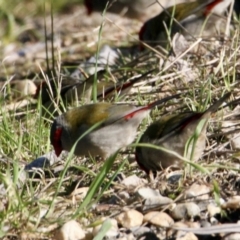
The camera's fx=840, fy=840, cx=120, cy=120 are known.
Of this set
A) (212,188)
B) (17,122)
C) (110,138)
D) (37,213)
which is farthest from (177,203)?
(17,122)

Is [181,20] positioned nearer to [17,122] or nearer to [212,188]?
[17,122]

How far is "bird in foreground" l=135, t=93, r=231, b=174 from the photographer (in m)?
4.63

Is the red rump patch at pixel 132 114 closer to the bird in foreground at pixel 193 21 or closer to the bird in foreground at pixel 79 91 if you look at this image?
the bird in foreground at pixel 79 91

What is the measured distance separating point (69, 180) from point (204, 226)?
40.7 inches

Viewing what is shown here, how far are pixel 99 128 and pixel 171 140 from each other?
31.7 inches

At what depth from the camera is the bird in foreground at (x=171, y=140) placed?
4.63 m

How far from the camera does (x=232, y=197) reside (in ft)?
13.8

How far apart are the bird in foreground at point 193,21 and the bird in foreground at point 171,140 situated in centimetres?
282

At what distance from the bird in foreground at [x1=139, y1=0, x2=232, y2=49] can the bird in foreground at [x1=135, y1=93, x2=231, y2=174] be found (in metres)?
2.82

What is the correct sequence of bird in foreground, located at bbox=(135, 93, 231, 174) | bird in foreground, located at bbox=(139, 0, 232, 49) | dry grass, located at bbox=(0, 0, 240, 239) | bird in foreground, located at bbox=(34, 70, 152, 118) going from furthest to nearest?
bird in foreground, located at bbox=(139, 0, 232, 49) < bird in foreground, located at bbox=(34, 70, 152, 118) < bird in foreground, located at bbox=(135, 93, 231, 174) < dry grass, located at bbox=(0, 0, 240, 239)

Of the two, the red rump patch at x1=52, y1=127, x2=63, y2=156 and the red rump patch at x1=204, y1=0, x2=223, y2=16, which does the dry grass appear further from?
the red rump patch at x1=204, y1=0, x2=223, y2=16

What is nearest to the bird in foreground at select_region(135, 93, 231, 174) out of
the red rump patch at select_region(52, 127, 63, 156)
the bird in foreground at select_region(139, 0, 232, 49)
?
the red rump patch at select_region(52, 127, 63, 156)

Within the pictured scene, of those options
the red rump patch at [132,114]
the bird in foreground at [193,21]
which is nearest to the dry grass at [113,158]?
the red rump patch at [132,114]

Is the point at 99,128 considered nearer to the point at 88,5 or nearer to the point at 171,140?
the point at 171,140
